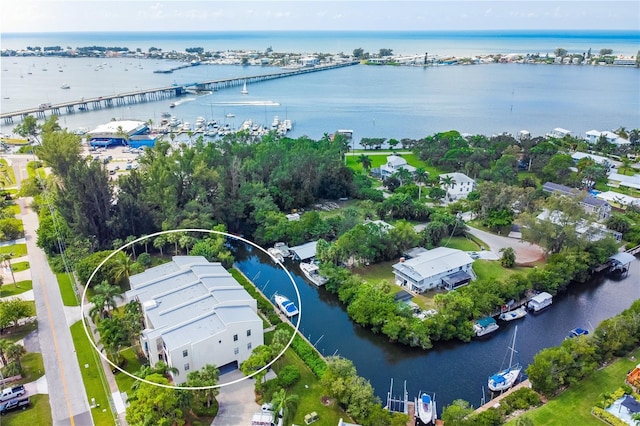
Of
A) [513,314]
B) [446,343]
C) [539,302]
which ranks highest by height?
[539,302]

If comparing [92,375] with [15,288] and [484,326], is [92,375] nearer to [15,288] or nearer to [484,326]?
[15,288]

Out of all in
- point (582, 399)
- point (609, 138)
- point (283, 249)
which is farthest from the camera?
point (609, 138)

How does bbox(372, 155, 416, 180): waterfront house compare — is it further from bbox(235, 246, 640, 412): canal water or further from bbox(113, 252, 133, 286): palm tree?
bbox(113, 252, 133, 286): palm tree

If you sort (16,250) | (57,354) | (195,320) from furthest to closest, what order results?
(16,250) → (57,354) → (195,320)

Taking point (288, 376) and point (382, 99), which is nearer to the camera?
point (288, 376)

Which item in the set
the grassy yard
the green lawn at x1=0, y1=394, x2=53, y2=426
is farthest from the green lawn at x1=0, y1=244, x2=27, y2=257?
the grassy yard

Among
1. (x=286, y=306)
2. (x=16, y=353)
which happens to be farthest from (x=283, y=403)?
(x=16, y=353)
